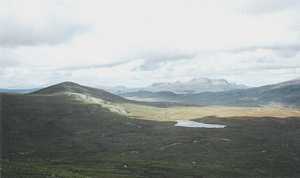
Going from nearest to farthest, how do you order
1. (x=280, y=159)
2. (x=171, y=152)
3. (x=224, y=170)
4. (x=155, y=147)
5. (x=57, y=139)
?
(x=224, y=170)
(x=280, y=159)
(x=171, y=152)
(x=155, y=147)
(x=57, y=139)

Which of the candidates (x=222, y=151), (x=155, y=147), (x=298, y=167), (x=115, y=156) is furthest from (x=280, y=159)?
(x=115, y=156)

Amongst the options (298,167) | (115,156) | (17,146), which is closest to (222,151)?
(298,167)

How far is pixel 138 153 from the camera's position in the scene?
519 feet

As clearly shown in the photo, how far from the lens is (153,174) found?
345 feet

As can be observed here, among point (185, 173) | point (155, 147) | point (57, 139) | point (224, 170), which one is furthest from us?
point (57, 139)

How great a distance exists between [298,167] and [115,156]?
65279 mm

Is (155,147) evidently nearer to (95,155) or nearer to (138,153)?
(138,153)

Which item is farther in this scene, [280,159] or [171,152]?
[171,152]

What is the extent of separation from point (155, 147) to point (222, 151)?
28336 millimetres

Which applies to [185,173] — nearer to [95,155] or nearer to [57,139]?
[95,155]

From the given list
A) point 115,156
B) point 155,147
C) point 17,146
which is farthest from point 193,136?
point 17,146

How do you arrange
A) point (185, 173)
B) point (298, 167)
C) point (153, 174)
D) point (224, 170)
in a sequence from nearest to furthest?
1. point (153, 174)
2. point (185, 173)
3. point (224, 170)
4. point (298, 167)

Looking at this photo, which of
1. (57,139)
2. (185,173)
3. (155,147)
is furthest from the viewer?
(57,139)

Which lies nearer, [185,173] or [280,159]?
[185,173]
